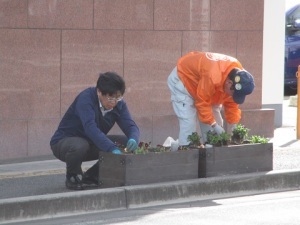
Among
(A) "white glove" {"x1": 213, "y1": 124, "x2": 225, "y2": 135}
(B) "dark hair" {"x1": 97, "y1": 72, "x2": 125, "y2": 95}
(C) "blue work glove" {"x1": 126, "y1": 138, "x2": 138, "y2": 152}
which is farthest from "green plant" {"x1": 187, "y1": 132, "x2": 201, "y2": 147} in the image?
(B) "dark hair" {"x1": 97, "y1": 72, "x2": 125, "y2": 95}

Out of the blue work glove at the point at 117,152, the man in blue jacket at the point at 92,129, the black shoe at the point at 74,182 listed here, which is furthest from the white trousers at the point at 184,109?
the black shoe at the point at 74,182

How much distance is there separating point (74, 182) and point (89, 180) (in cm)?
21

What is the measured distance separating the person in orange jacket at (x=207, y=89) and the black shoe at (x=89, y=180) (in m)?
1.28

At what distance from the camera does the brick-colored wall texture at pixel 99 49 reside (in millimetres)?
12016

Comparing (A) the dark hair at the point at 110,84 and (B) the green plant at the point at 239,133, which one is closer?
(A) the dark hair at the point at 110,84

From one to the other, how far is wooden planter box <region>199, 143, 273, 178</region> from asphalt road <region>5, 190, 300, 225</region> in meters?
0.39

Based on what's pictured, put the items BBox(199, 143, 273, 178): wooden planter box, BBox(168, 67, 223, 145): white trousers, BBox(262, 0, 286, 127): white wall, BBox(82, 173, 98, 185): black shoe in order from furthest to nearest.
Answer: BBox(262, 0, 286, 127): white wall → BBox(168, 67, 223, 145): white trousers → BBox(199, 143, 273, 178): wooden planter box → BBox(82, 173, 98, 185): black shoe

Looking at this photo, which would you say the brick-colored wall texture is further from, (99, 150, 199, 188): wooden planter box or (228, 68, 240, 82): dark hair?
(228, 68, 240, 82): dark hair

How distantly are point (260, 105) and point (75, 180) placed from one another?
5.36m

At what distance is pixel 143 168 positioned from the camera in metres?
9.69

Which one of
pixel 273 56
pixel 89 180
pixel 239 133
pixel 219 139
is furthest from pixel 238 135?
pixel 273 56

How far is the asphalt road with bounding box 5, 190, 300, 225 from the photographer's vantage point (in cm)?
885

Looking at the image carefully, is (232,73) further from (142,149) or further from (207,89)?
(142,149)

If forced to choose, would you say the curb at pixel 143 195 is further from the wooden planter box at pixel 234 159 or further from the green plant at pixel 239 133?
the green plant at pixel 239 133
